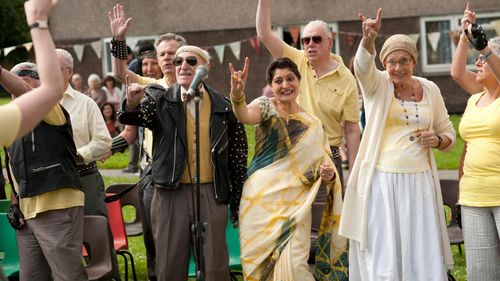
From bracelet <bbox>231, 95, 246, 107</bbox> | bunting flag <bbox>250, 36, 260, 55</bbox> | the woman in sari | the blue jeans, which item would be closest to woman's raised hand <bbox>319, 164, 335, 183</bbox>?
the woman in sari

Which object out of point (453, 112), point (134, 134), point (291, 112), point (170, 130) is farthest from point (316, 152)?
point (453, 112)

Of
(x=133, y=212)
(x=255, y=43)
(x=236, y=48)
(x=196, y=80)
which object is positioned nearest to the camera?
(x=196, y=80)

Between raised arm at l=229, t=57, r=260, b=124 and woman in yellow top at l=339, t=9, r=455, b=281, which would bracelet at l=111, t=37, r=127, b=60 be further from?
woman in yellow top at l=339, t=9, r=455, b=281

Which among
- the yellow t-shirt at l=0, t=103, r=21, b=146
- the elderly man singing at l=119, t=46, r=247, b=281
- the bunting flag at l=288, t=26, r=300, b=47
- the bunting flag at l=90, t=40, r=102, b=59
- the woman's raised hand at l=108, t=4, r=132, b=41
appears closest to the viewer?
the yellow t-shirt at l=0, t=103, r=21, b=146

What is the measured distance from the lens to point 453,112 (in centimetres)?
2455

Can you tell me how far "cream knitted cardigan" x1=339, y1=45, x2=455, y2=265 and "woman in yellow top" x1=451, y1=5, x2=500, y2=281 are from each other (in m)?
0.20

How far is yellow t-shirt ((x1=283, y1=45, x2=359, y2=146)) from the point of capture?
7.86 metres

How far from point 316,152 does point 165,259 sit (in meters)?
1.34

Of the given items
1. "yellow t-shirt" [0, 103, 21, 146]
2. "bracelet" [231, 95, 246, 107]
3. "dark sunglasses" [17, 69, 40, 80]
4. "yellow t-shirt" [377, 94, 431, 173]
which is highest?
"dark sunglasses" [17, 69, 40, 80]

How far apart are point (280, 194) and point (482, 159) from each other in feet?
4.76

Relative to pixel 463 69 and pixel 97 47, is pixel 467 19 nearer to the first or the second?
pixel 463 69

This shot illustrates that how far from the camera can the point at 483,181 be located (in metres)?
6.95

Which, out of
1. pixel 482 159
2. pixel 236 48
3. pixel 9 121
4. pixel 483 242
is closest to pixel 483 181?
pixel 482 159

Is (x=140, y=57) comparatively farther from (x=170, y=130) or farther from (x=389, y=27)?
(x=389, y=27)
